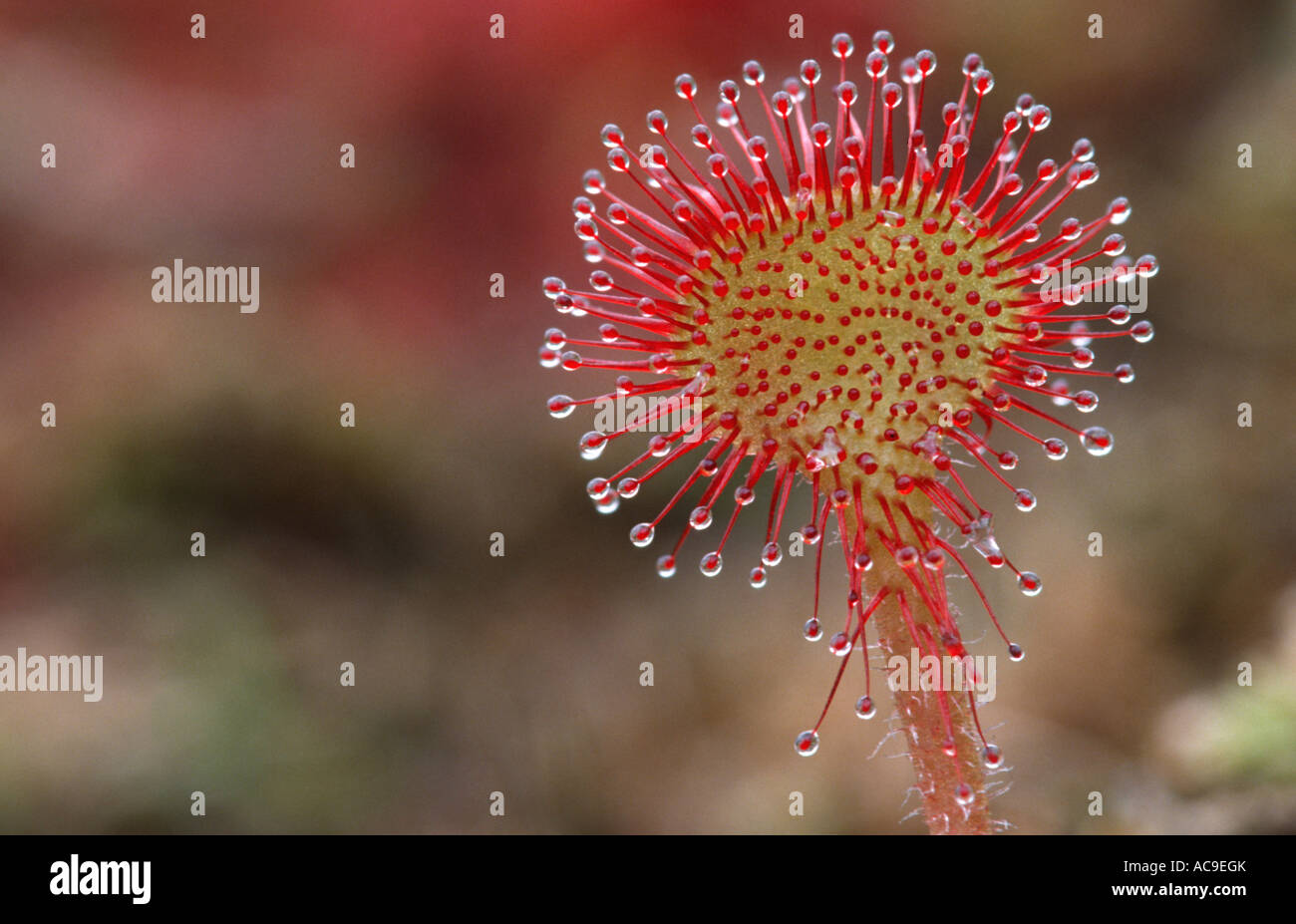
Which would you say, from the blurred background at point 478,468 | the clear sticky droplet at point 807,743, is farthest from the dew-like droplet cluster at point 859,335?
the blurred background at point 478,468

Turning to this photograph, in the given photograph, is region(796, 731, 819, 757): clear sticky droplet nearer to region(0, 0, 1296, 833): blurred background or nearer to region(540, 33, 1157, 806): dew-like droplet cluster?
region(540, 33, 1157, 806): dew-like droplet cluster

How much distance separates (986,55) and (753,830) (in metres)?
3.66

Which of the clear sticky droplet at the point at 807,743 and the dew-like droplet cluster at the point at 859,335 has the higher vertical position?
the dew-like droplet cluster at the point at 859,335

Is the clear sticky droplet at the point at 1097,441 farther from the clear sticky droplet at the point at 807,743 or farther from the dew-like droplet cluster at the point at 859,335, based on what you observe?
the clear sticky droplet at the point at 807,743

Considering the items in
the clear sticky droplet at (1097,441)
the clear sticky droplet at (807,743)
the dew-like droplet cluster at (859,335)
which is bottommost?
the clear sticky droplet at (807,743)

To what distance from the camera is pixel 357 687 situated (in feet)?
14.2

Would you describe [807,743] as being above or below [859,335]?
below

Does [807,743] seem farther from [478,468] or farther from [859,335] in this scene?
[478,468]

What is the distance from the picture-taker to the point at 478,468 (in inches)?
193

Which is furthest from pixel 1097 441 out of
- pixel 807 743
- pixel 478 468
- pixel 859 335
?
pixel 478 468

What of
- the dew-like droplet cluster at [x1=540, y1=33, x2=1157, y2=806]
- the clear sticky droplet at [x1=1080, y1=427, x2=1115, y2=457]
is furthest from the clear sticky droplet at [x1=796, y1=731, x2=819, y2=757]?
the clear sticky droplet at [x1=1080, y1=427, x2=1115, y2=457]

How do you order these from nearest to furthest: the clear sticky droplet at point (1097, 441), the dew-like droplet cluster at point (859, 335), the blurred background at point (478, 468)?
the clear sticky droplet at point (1097, 441) → the dew-like droplet cluster at point (859, 335) → the blurred background at point (478, 468)

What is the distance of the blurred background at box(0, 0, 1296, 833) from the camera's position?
3.92 m

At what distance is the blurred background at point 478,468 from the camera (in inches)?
154
